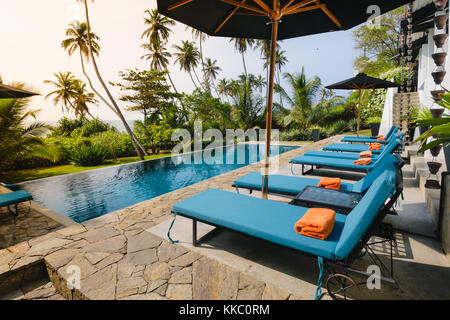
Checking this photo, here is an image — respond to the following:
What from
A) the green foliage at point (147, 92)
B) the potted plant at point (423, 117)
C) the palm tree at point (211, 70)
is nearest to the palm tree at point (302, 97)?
the green foliage at point (147, 92)

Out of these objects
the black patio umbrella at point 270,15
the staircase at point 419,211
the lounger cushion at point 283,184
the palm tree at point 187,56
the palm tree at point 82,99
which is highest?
the palm tree at point 187,56

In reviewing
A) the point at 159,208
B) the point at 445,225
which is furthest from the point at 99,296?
the point at 445,225

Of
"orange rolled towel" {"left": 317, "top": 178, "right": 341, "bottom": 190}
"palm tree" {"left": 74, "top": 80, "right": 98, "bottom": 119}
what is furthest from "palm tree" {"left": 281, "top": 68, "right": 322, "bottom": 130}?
"palm tree" {"left": 74, "top": 80, "right": 98, "bottom": 119}

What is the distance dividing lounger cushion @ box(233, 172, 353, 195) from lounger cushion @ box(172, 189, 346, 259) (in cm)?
67

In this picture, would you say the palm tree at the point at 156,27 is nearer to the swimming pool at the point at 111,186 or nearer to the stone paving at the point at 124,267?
the swimming pool at the point at 111,186

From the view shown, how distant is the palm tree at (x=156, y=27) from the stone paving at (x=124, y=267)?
23.0m

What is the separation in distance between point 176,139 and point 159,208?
11893mm

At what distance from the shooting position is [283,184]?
363 centimetres

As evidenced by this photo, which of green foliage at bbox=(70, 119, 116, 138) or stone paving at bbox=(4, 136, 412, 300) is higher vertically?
green foliage at bbox=(70, 119, 116, 138)

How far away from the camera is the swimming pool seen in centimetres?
551

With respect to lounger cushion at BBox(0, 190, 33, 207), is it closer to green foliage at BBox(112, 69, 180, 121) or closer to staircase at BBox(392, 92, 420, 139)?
staircase at BBox(392, 92, 420, 139)

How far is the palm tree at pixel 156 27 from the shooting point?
827 inches

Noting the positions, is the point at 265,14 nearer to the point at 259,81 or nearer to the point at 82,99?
the point at 82,99

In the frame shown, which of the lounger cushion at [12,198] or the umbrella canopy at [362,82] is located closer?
the lounger cushion at [12,198]
